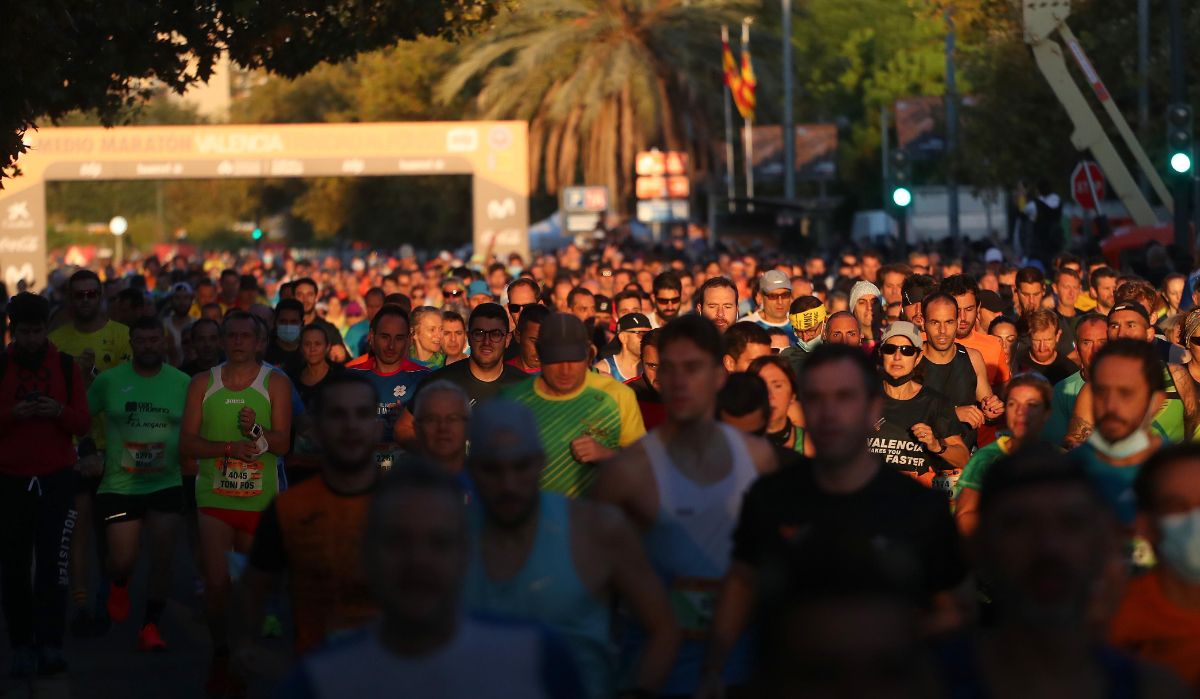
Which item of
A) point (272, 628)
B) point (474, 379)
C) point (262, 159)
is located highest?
point (262, 159)

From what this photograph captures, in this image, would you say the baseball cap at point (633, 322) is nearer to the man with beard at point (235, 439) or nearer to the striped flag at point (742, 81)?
the man with beard at point (235, 439)

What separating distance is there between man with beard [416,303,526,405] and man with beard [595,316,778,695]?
348 cm

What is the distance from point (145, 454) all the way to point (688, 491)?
555 centimetres

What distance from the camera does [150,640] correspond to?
1066 centimetres

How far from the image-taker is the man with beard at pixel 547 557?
5.01 m

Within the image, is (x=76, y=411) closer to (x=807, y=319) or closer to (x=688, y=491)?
(x=807, y=319)

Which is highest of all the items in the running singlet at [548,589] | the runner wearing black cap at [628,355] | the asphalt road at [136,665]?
the runner wearing black cap at [628,355]

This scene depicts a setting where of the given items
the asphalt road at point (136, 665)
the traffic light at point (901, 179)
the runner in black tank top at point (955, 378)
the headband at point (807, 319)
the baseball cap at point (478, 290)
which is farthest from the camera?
the traffic light at point (901, 179)

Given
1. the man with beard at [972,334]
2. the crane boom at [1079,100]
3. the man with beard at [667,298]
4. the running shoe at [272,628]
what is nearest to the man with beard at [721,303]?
the man with beard at [667,298]

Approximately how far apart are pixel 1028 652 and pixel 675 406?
2144 mm

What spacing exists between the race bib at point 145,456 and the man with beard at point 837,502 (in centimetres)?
603

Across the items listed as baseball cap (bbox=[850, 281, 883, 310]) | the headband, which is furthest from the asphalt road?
baseball cap (bbox=[850, 281, 883, 310])

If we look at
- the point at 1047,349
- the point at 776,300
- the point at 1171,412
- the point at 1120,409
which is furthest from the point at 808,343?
the point at 1120,409

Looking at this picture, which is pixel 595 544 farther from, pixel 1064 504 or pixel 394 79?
pixel 394 79
